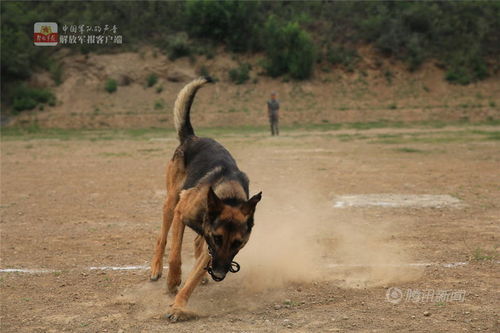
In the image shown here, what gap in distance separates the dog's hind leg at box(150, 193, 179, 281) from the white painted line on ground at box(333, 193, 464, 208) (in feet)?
14.9

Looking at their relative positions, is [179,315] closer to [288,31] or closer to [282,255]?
[282,255]

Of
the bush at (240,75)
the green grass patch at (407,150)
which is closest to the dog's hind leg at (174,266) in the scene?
the green grass patch at (407,150)

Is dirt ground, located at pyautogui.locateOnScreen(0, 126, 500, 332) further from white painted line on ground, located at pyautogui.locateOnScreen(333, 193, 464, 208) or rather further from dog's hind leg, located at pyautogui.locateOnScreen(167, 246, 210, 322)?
white painted line on ground, located at pyautogui.locateOnScreen(333, 193, 464, 208)

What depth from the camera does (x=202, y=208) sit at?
5.79m

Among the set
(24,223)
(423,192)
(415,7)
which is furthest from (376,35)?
(24,223)

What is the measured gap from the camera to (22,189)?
1313 cm

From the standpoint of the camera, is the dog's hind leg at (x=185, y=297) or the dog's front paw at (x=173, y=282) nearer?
the dog's hind leg at (x=185, y=297)

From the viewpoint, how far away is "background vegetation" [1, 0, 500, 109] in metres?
49.0

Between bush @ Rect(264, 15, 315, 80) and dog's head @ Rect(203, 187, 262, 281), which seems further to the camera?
bush @ Rect(264, 15, 315, 80)

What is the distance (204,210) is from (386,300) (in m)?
2.04

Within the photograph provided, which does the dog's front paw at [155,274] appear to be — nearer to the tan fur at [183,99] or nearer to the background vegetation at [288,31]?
the tan fur at [183,99]

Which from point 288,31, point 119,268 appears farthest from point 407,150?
point 288,31

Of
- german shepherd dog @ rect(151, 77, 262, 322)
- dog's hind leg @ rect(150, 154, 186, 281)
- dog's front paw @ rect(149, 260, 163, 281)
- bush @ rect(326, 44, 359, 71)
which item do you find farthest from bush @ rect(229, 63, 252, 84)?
dog's front paw @ rect(149, 260, 163, 281)

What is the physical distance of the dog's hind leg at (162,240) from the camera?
666cm
